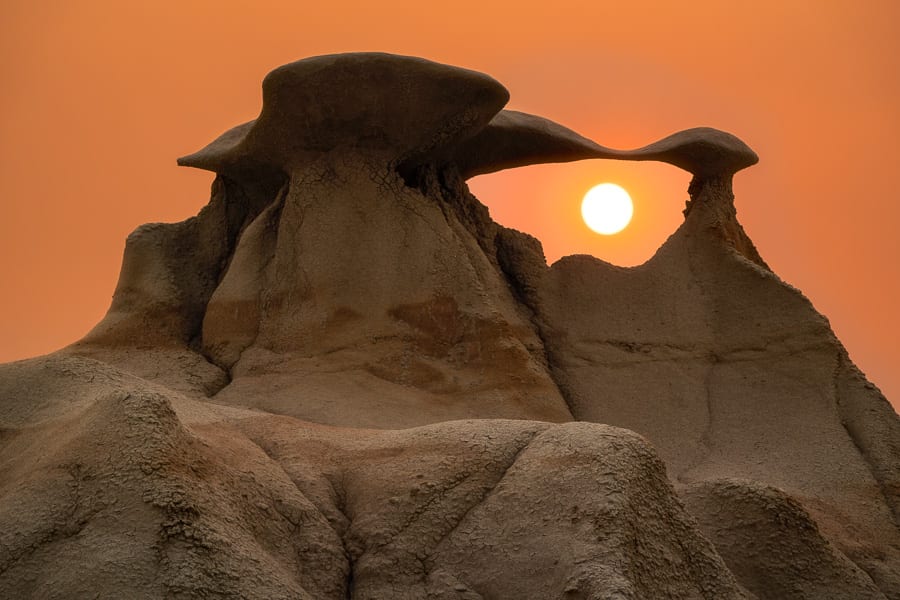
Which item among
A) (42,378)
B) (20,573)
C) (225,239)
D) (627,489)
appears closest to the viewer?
(20,573)

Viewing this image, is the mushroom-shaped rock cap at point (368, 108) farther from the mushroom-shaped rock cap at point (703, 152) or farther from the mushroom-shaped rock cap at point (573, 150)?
the mushroom-shaped rock cap at point (703, 152)

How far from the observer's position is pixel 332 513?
4.67m

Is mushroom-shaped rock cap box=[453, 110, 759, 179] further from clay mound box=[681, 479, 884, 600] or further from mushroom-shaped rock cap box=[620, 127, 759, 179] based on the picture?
clay mound box=[681, 479, 884, 600]

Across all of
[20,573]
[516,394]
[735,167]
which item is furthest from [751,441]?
[20,573]

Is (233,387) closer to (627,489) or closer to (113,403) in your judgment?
(113,403)

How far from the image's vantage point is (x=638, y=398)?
732cm

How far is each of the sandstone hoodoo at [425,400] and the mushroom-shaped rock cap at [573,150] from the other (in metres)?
0.02

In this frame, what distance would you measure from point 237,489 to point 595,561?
4.02 feet

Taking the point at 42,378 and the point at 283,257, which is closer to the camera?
the point at 42,378

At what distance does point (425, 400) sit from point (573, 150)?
2.37 meters

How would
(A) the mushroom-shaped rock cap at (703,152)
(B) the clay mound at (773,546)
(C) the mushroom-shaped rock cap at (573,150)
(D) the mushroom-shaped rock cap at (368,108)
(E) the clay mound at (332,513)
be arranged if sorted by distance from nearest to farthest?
(E) the clay mound at (332,513) → (B) the clay mound at (773,546) → (D) the mushroom-shaped rock cap at (368,108) → (C) the mushroom-shaped rock cap at (573,150) → (A) the mushroom-shaped rock cap at (703,152)

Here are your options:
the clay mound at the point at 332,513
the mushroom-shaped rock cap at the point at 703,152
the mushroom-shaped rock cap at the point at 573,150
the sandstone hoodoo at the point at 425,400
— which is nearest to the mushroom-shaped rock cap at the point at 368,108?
the sandstone hoodoo at the point at 425,400

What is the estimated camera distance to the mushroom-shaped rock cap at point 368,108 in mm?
6777

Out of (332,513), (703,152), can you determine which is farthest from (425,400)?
(703,152)
